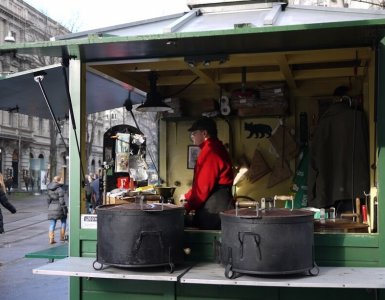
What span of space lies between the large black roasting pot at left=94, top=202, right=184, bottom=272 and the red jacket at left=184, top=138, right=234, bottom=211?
75 cm

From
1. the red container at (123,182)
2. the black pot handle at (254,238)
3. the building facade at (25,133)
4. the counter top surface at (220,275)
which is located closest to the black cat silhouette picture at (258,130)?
the red container at (123,182)

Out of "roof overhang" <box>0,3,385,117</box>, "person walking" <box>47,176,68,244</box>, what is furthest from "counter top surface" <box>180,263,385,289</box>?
"person walking" <box>47,176,68,244</box>

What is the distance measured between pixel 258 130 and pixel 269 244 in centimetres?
365

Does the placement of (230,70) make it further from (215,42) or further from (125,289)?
(125,289)

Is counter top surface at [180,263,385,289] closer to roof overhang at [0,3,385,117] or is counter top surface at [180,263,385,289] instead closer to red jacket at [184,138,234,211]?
red jacket at [184,138,234,211]

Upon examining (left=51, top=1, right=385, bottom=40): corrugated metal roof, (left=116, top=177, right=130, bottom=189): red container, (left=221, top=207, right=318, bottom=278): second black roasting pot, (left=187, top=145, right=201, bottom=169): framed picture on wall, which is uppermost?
(left=51, top=1, right=385, bottom=40): corrugated metal roof

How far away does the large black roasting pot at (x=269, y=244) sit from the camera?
11.5ft

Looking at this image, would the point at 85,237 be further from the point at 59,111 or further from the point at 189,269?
the point at 59,111

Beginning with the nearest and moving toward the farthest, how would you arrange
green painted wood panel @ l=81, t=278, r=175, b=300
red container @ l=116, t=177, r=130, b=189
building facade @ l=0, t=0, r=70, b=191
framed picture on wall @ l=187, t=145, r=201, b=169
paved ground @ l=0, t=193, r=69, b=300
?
1. green painted wood panel @ l=81, t=278, r=175, b=300
2. red container @ l=116, t=177, r=130, b=189
3. framed picture on wall @ l=187, t=145, r=201, b=169
4. paved ground @ l=0, t=193, r=69, b=300
5. building facade @ l=0, t=0, r=70, b=191

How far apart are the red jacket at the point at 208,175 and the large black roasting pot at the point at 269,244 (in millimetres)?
998

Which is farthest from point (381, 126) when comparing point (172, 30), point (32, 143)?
point (32, 143)

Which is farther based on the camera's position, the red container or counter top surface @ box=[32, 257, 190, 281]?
the red container

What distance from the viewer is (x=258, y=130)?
7035 mm

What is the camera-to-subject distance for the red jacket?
15.3 feet
